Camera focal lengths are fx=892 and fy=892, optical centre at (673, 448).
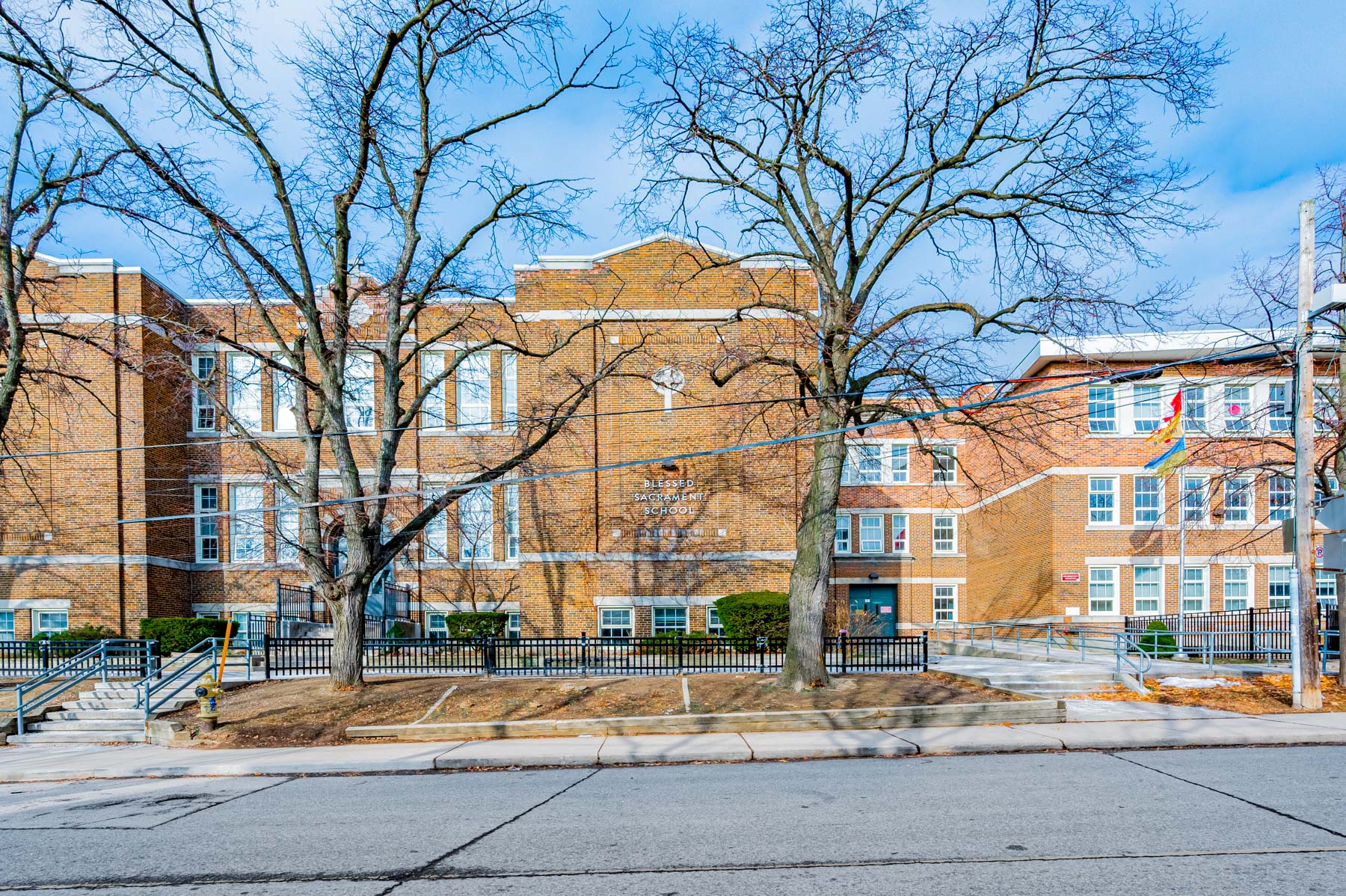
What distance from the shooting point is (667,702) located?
15094mm

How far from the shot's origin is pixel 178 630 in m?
24.8

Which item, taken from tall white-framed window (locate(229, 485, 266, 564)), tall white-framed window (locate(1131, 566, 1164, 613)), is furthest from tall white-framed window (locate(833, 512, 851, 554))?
tall white-framed window (locate(229, 485, 266, 564))

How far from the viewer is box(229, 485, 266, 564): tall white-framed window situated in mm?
28359

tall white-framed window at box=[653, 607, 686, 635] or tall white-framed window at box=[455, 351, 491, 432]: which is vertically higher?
tall white-framed window at box=[455, 351, 491, 432]

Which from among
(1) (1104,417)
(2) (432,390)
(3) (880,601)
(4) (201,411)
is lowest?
Result: (3) (880,601)

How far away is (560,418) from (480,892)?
11.1 m

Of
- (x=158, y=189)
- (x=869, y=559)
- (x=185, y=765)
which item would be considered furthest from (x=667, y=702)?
(x=869, y=559)

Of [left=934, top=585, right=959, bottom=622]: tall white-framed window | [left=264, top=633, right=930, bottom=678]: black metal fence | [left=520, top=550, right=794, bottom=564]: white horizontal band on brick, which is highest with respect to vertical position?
[left=520, top=550, right=794, bottom=564]: white horizontal band on brick

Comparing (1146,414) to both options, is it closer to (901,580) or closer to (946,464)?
(901,580)

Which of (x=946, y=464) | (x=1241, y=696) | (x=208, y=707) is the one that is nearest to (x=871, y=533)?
(x=946, y=464)

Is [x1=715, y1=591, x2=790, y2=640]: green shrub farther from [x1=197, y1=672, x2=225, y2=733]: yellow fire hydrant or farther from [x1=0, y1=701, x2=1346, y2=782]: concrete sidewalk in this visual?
[x1=197, y1=672, x2=225, y2=733]: yellow fire hydrant

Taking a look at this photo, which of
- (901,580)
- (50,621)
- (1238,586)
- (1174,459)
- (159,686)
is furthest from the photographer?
(901,580)

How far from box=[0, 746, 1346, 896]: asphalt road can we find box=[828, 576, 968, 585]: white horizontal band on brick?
2606cm

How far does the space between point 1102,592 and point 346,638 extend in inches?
1028
